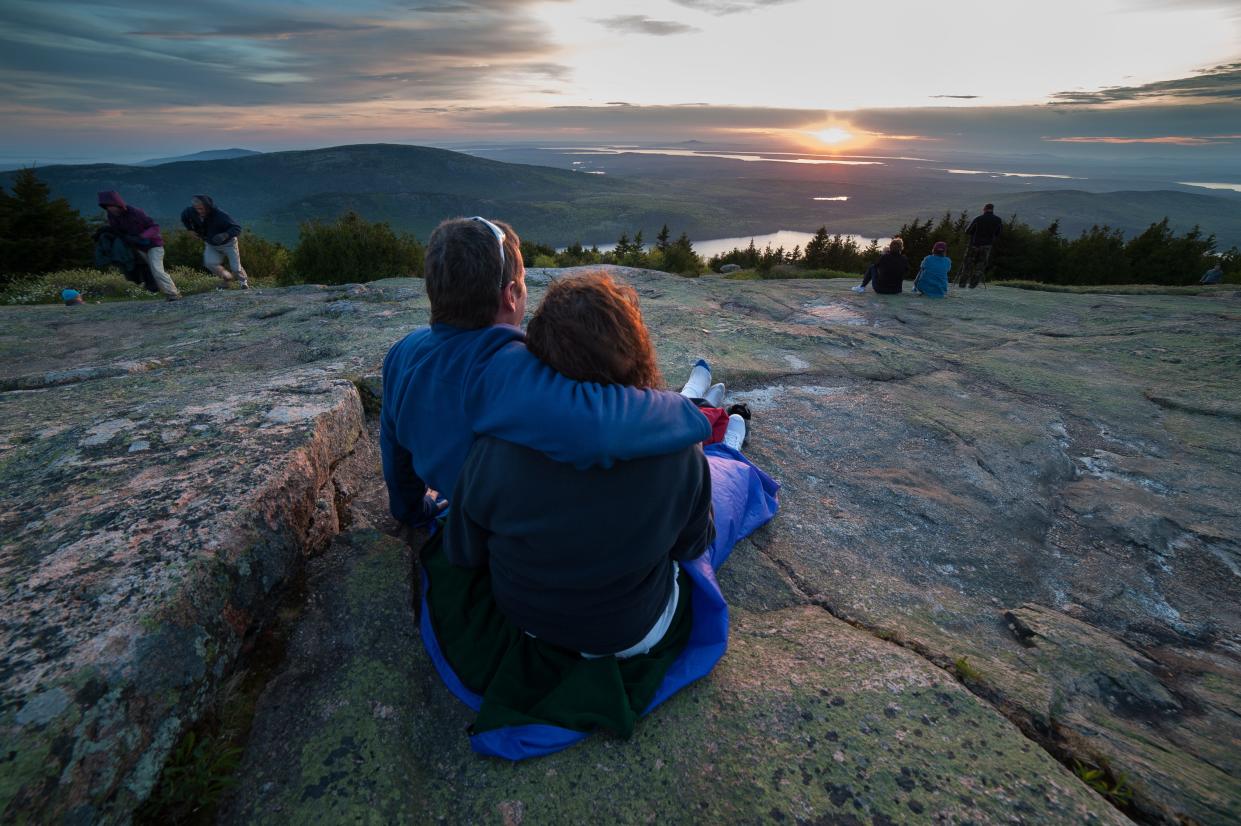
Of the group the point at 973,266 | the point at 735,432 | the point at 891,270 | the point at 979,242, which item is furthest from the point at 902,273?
the point at 735,432

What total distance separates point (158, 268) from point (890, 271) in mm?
15627

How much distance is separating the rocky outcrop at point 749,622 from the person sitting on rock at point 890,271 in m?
7.47

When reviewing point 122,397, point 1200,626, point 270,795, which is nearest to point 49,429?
point 122,397

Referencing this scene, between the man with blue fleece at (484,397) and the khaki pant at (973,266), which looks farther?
the khaki pant at (973,266)

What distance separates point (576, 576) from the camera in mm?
2025

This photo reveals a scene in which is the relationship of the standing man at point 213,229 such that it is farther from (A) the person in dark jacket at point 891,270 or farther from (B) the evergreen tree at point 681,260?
(B) the evergreen tree at point 681,260

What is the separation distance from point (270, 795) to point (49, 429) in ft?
10.2

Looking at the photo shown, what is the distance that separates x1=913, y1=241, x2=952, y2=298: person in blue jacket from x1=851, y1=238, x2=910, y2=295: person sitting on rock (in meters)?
0.46

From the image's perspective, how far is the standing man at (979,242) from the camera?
14.5 meters

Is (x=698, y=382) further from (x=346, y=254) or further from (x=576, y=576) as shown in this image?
(x=346, y=254)

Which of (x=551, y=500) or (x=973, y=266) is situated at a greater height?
(x=551, y=500)

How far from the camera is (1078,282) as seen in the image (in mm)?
28703

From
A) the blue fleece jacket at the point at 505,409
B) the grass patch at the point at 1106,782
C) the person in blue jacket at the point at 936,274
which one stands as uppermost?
the blue fleece jacket at the point at 505,409

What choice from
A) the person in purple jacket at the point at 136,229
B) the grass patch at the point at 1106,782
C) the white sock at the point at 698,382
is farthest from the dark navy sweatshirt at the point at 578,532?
the person in purple jacket at the point at 136,229
